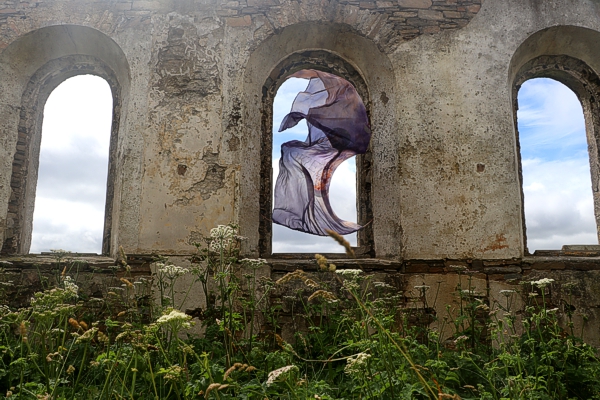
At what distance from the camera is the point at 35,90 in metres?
5.95

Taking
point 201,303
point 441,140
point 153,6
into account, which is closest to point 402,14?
point 441,140

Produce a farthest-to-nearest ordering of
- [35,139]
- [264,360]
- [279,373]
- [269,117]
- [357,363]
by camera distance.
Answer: [35,139] → [269,117] → [264,360] → [357,363] → [279,373]

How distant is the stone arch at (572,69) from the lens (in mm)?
5883

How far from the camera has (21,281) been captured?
198 inches

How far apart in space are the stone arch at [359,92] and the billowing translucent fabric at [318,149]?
0.60 feet

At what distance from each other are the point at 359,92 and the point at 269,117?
1188 mm

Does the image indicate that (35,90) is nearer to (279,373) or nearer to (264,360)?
(264,360)

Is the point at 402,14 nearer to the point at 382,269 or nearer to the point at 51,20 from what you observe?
the point at 382,269

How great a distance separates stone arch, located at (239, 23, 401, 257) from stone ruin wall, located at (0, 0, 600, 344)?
2cm

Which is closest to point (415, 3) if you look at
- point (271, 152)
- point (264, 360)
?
point (271, 152)

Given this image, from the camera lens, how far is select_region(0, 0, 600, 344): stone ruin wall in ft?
16.8

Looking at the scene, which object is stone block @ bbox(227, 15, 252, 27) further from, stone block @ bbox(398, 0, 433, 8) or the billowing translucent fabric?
stone block @ bbox(398, 0, 433, 8)

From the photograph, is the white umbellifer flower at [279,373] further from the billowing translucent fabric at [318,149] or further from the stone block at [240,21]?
the stone block at [240,21]

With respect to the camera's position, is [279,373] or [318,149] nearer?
[279,373]
